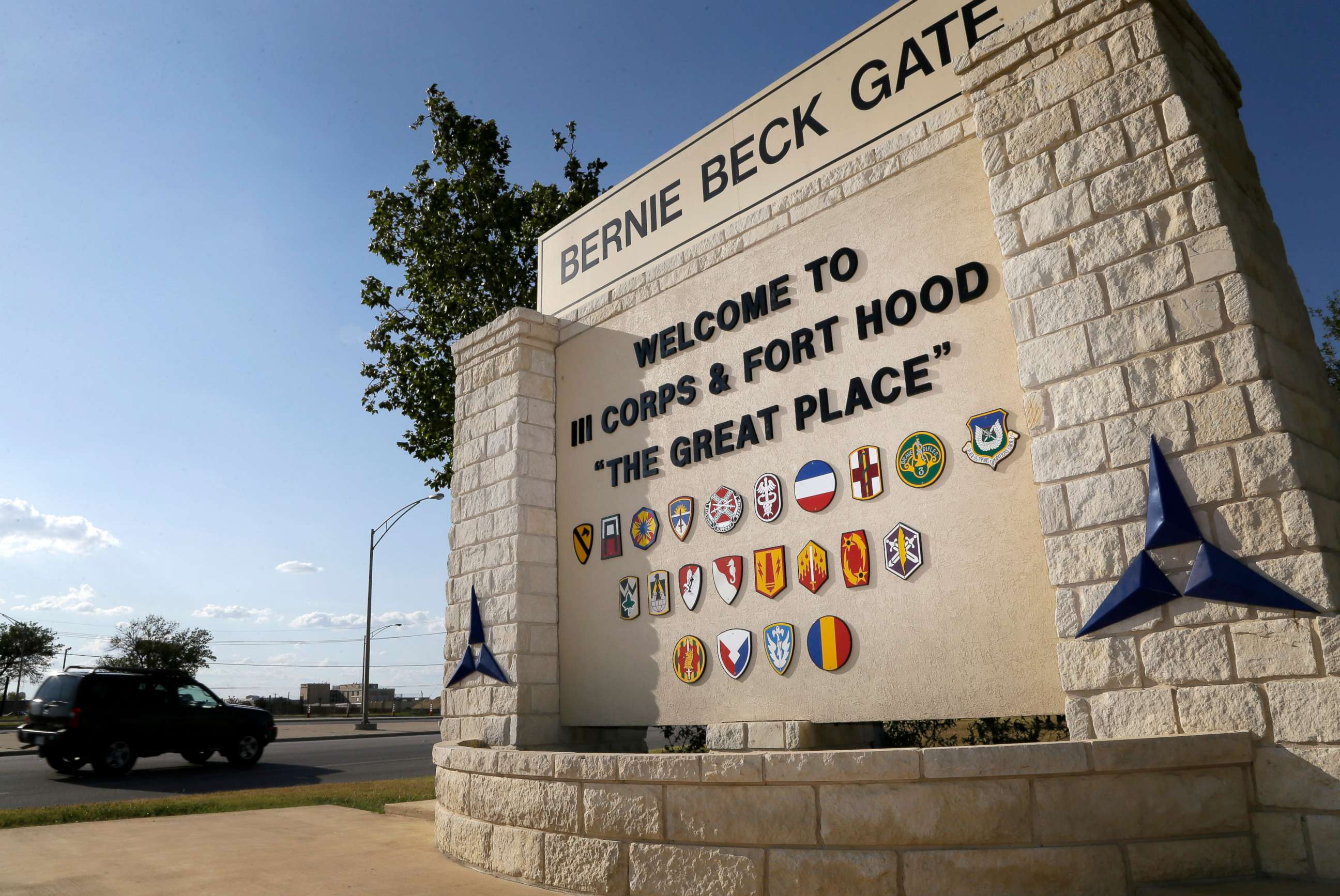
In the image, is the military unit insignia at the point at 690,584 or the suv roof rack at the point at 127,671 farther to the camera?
the suv roof rack at the point at 127,671

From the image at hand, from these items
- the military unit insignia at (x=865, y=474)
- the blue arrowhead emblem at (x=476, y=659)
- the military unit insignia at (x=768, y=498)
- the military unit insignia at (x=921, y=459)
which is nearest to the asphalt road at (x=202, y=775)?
the blue arrowhead emblem at (x=476, y=659)

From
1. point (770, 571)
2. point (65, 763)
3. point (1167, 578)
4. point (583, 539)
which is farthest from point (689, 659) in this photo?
point (65, 763)

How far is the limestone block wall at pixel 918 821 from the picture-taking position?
11.9ft

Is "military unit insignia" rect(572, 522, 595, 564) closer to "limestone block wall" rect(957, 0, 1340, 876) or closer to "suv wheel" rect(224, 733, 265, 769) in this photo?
"limestone block wall" rect(957, 0, 1340, 876)

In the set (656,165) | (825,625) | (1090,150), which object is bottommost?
(825,625)

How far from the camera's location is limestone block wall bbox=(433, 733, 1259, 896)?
3.62 m

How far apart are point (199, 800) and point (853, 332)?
8.94m

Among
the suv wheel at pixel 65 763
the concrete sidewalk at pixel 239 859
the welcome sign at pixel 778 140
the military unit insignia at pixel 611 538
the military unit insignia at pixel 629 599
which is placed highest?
the welcome sign at pixel 778 140

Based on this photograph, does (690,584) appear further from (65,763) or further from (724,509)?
(65,763)

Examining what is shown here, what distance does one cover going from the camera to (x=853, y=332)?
229 inches

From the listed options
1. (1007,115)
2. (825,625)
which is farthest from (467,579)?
(1007,115)

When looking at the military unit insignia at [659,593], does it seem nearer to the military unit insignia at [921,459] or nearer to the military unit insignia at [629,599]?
the military unit insignia at [629,599]

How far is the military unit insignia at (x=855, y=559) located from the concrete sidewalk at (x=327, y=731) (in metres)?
13.8

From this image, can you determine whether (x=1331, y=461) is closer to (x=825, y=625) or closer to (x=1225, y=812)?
(x=1225, y=812)
